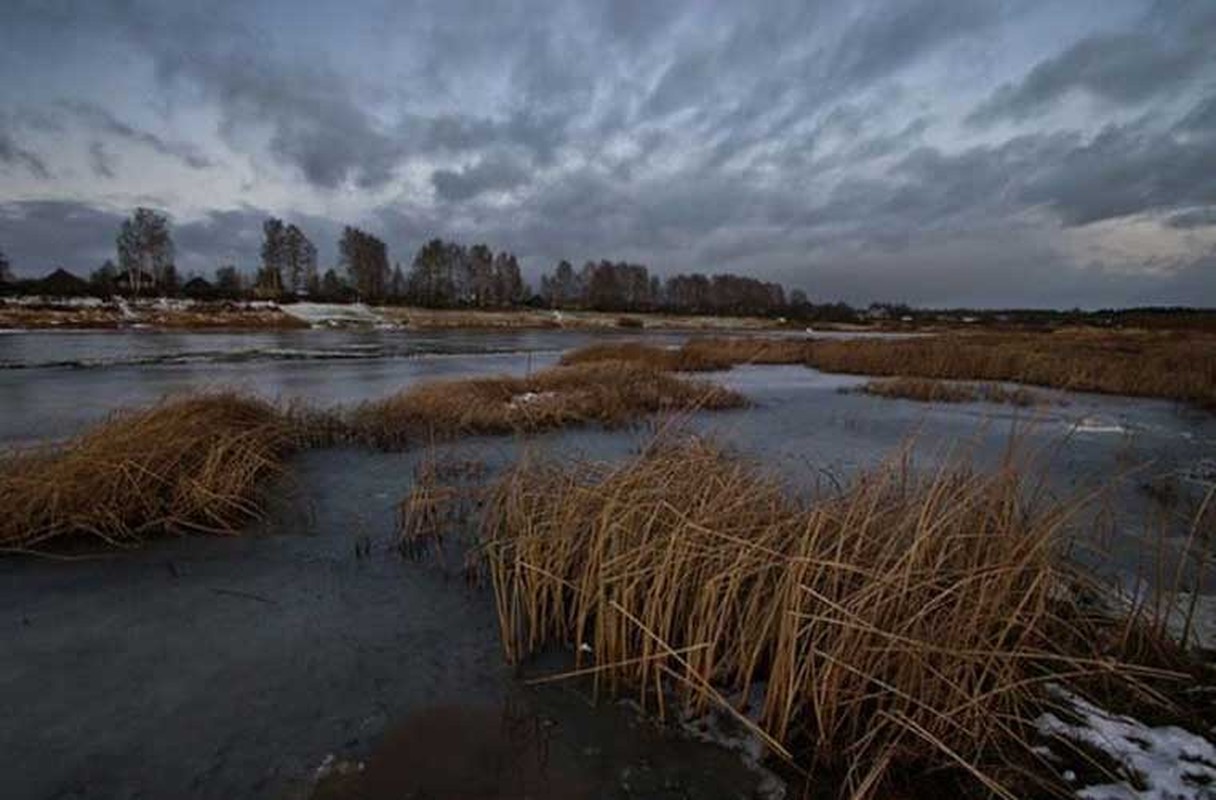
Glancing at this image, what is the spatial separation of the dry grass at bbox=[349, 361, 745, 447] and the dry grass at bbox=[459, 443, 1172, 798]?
17.0 ft

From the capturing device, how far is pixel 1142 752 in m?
3.06

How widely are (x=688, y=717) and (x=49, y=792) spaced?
3230mm

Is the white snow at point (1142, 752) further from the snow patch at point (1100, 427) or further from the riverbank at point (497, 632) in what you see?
the snow patch at point (1100, 427)

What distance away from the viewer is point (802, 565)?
11.6 ft

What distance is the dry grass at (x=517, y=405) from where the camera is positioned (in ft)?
38.9

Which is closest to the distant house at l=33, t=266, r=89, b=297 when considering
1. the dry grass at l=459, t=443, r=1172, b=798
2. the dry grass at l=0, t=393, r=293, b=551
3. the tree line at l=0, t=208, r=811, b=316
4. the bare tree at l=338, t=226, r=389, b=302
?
the tree line at l=0, t=208, r=811, b=316

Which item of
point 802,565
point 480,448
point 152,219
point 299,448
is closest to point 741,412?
A: point 480,448

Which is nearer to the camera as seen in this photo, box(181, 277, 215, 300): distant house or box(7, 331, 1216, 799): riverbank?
box(7, 331, 1216, 799): riverbank

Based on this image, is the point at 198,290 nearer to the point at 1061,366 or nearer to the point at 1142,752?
the point at 1061,366

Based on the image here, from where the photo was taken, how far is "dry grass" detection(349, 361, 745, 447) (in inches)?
466

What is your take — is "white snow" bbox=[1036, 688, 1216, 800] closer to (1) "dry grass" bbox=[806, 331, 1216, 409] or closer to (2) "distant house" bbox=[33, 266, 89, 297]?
(1) "dry grass" bbox=[806, 331, 1216, 409]

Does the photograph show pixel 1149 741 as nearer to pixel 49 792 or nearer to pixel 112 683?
pixel 49 792

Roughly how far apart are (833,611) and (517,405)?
34.5ft

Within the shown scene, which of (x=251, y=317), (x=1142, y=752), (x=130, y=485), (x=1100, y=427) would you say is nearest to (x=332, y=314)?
(x=251, y=317)
